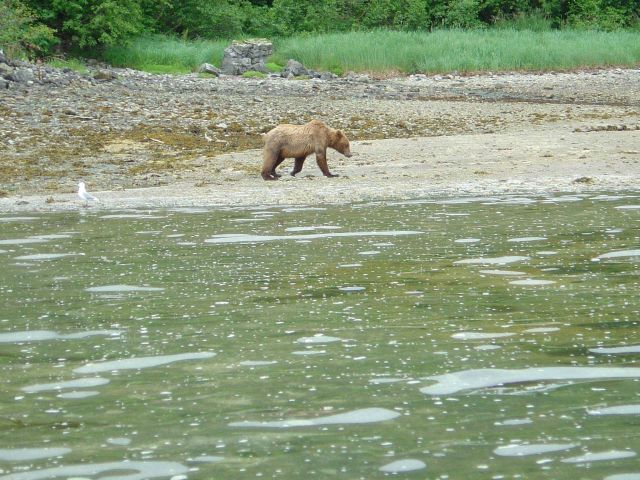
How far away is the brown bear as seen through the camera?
16234 mm

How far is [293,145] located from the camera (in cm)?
1639

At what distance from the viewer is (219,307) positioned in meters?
7.41

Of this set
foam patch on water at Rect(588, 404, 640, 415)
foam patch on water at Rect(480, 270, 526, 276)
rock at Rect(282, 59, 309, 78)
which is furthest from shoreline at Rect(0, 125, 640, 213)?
rock at Rect(282, 59, 309, 78)

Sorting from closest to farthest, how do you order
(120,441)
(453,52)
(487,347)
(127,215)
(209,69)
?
(120,441)
(487,347)
(127,215)
(209,69)
(453,52)

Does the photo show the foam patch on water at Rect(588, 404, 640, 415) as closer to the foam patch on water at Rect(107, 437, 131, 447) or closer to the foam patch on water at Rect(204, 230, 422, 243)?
the foam patch on water at Rect(107, 437, 131, 447)

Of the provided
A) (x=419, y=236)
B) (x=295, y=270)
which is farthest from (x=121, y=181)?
(x=295, y=270)

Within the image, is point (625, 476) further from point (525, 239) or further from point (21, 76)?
point (21, 76)

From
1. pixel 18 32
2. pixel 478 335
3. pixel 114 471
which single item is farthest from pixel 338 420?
pixel 18 32

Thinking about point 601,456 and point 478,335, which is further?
point 478,335

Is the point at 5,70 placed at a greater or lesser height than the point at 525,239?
greater

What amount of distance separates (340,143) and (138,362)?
37.9 ft

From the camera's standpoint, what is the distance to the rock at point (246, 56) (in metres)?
38.3

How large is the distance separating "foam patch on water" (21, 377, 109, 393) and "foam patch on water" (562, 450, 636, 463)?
231 cm

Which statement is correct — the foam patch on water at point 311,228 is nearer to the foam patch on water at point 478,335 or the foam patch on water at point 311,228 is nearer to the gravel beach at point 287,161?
the gravel beach at point 287,161
